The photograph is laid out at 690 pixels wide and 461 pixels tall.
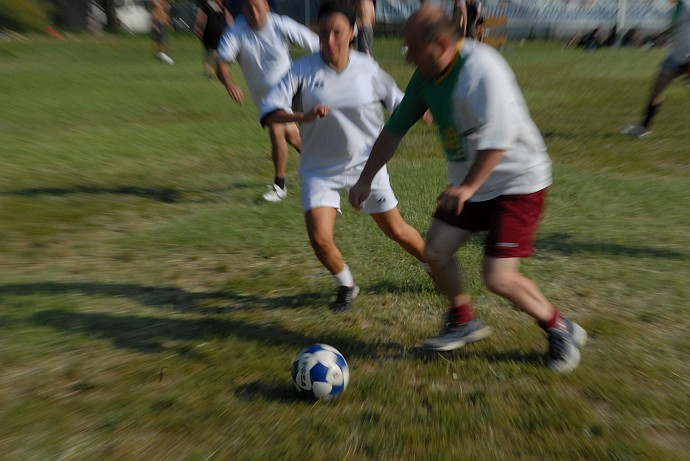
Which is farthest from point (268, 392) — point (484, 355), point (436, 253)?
point (484, 355)

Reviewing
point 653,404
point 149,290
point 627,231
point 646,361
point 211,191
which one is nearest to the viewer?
point 653,404

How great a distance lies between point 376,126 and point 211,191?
13.8 feet

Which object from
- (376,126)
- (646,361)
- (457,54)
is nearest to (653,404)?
(646,361)

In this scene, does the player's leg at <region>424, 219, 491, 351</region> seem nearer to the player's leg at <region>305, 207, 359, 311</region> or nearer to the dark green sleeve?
the dark green sleeve

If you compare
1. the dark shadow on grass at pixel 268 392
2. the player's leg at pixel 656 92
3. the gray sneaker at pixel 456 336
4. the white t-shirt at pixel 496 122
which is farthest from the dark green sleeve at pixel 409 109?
the player's leg at pixel 656 92

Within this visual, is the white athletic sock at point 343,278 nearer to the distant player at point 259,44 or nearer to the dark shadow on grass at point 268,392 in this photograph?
the dark shadow on grass at point 268,392

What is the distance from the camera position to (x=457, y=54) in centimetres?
387

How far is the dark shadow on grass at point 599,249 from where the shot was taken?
6574 millimetres

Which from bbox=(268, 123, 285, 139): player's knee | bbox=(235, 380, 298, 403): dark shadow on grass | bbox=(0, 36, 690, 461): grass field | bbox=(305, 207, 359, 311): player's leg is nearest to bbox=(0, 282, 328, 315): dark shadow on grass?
bbox=(0, 36, 690, 461): grass field

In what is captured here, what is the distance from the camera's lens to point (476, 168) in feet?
12.6

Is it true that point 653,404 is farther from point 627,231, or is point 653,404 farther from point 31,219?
point 31,219

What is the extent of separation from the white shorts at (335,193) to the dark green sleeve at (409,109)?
0.82 meters

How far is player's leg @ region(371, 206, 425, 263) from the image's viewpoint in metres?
5.35

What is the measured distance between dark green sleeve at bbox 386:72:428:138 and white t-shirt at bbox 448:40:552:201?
37cm
